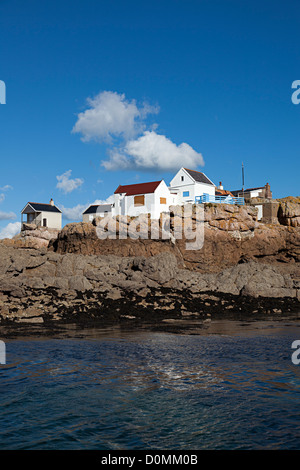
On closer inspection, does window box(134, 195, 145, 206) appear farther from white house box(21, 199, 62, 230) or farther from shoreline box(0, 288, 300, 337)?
white house box(21, 199, 62, 230)

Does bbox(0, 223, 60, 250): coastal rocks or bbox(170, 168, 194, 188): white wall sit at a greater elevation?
bbox(170, 168, 194, 188): white wall

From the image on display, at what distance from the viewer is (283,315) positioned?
103 ft

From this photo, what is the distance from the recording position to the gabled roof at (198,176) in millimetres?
58156

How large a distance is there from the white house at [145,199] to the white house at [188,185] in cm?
186

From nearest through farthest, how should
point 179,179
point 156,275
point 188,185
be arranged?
1. point 156,275
2. point 188,185
3. point 179,179

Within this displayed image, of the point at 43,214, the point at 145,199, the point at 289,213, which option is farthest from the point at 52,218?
the point at 289,213

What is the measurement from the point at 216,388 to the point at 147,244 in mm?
33479

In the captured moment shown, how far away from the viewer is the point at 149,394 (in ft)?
38.4

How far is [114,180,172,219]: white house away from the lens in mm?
53188

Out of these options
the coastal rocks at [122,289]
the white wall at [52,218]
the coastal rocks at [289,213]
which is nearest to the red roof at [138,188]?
the coastal rocks at [289,213]

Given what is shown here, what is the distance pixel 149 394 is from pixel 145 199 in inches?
1715

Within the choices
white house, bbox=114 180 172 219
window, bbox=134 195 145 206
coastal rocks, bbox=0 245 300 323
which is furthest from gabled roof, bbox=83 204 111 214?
coastal rocks, bbox=0 245 300 323

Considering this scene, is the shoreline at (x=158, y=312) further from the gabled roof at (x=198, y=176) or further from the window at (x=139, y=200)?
the gabled roof at (x=198, y=176)

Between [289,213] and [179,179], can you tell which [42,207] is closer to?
[179,179]
